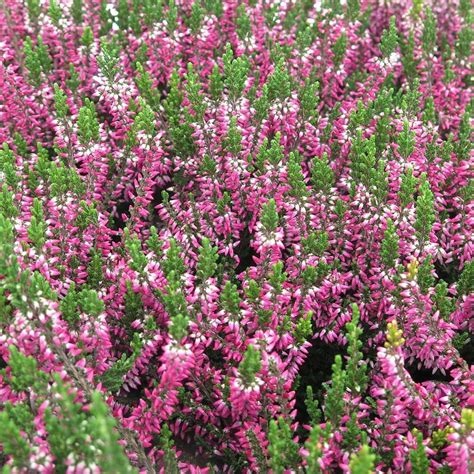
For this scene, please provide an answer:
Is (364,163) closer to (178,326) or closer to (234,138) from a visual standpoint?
(234,138)

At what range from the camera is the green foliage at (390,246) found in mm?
4551

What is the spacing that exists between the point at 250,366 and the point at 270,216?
1073 mm

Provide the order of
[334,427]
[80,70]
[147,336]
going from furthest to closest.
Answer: [80,70], [147,336], [334,427]

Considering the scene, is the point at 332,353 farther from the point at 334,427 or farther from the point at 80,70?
the point at 80,70

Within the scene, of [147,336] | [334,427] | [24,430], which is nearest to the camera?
[24,430]

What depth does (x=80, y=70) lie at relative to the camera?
21.2 ft

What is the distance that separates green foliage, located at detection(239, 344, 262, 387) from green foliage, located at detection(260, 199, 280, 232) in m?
0.94

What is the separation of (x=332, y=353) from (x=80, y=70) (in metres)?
3.68

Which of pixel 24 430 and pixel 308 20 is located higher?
pixel 308 20

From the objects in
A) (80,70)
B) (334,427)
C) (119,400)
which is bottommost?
(119,400)

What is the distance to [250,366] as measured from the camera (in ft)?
12.8

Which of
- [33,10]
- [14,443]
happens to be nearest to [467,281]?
[14,443]

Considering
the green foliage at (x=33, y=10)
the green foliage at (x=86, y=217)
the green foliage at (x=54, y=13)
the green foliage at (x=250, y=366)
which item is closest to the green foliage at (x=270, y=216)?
the green foliage at (x=250, y=366)

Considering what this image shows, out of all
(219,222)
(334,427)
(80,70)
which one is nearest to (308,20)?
(80,70)
